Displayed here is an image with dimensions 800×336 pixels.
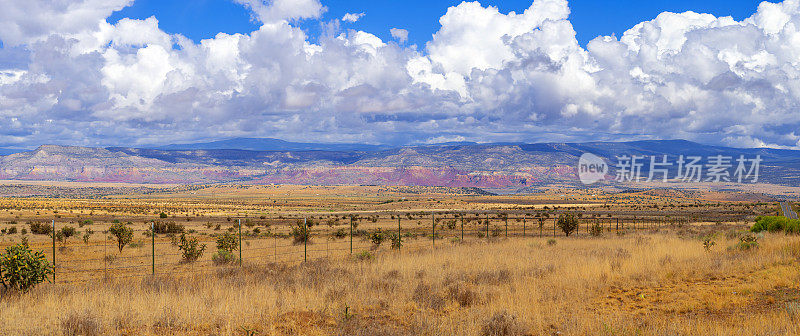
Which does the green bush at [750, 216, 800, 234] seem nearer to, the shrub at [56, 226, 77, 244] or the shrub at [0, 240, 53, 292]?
the shrub at [0, 240, 53, 292]

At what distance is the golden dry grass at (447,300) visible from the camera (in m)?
10.2

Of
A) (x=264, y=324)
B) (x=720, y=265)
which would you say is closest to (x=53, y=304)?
(x=264, y=324)

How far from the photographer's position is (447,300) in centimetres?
1282

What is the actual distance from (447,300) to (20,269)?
422 inches

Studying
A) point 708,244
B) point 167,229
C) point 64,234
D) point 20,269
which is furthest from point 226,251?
point 167,229

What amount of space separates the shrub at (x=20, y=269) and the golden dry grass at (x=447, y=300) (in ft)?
1.15

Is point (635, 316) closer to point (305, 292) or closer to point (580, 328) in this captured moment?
point (580, 328)

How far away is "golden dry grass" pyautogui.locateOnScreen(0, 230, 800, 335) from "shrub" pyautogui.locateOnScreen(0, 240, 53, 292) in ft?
1.15

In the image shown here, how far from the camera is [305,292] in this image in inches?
536

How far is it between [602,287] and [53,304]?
45.6ft

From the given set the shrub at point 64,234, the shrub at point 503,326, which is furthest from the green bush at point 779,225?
the shrub at point 64,234

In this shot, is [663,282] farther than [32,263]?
Yes

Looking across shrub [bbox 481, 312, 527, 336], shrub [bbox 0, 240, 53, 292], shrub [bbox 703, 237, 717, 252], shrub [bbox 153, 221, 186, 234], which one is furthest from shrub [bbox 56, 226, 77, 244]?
shrub [bbox 703, 237, 717, 252]

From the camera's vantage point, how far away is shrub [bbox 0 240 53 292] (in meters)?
13.0
